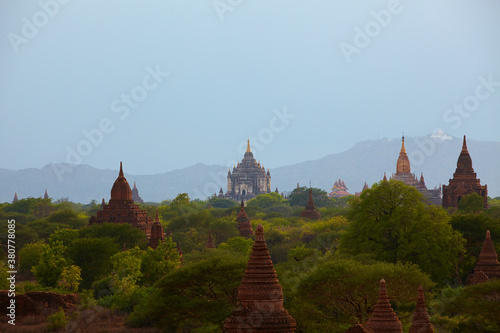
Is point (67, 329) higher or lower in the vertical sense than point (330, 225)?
lower

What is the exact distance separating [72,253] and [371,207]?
1969cm

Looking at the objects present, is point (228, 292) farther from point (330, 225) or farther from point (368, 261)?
point (330, 225)

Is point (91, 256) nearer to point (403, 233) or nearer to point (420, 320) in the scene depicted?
point (403, 233)

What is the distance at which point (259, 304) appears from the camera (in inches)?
1067

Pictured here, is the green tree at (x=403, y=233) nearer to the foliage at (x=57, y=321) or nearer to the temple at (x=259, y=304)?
the foliage at (x=57, y=321)

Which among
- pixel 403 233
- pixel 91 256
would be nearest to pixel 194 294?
pixel 403 233

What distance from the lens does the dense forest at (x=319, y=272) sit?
40625 mm

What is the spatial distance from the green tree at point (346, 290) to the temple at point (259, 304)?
12.1 m

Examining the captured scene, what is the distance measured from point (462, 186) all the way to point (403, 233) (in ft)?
198

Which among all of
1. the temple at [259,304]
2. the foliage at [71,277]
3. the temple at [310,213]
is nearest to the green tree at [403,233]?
the foliage at [71,277]

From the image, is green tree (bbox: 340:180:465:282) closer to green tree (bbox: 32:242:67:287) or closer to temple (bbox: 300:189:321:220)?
green tree (bbox: 32:242:67:287)

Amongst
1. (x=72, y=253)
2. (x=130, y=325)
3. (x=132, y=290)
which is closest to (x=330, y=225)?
(x=72, y=253)

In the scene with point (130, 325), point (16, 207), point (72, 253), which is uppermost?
point (16, 207)

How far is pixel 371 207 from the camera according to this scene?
56750 mm
